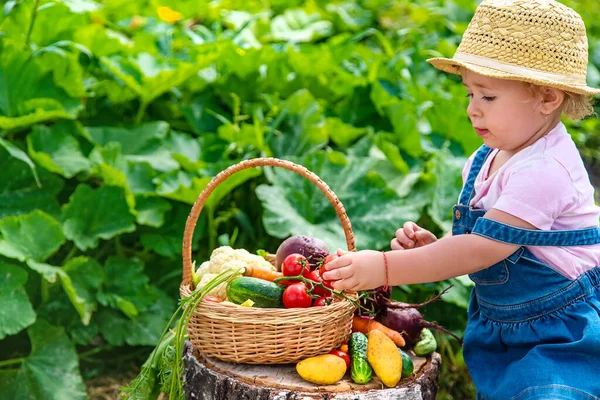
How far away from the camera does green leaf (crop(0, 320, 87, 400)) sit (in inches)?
130

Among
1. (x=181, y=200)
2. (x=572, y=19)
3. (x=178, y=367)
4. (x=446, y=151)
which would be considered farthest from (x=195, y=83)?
(x=572, y=19)

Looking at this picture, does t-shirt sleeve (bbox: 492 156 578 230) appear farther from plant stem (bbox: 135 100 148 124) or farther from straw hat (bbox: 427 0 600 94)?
plant stem (bbox: 135 100 148 124)

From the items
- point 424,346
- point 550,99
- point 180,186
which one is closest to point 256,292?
point 424,346

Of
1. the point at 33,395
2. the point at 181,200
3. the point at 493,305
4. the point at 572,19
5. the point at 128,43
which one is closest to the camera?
the point at 572,19

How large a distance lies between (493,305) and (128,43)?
2.95m

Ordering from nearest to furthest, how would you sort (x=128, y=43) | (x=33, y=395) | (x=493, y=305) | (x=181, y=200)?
(x=493, y=305) < (x=33, y=395) < (x=181, y=200) < (x=128, y=43)

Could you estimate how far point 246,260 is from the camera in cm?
Answer: 264

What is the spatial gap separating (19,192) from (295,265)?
1.81m

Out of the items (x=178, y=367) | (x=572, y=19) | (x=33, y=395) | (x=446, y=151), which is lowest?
(x=33, y=395)

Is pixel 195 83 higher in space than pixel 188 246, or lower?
lower

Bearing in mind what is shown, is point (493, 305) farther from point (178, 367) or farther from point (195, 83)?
point (195, 83)

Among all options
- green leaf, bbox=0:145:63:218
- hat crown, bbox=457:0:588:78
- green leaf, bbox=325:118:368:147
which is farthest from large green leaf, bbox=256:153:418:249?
hat crown, bbox=457:0:588:78

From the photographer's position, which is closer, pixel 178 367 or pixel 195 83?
pixel 178 367

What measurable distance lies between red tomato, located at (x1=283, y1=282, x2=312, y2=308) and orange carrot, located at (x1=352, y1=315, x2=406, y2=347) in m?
0.31
